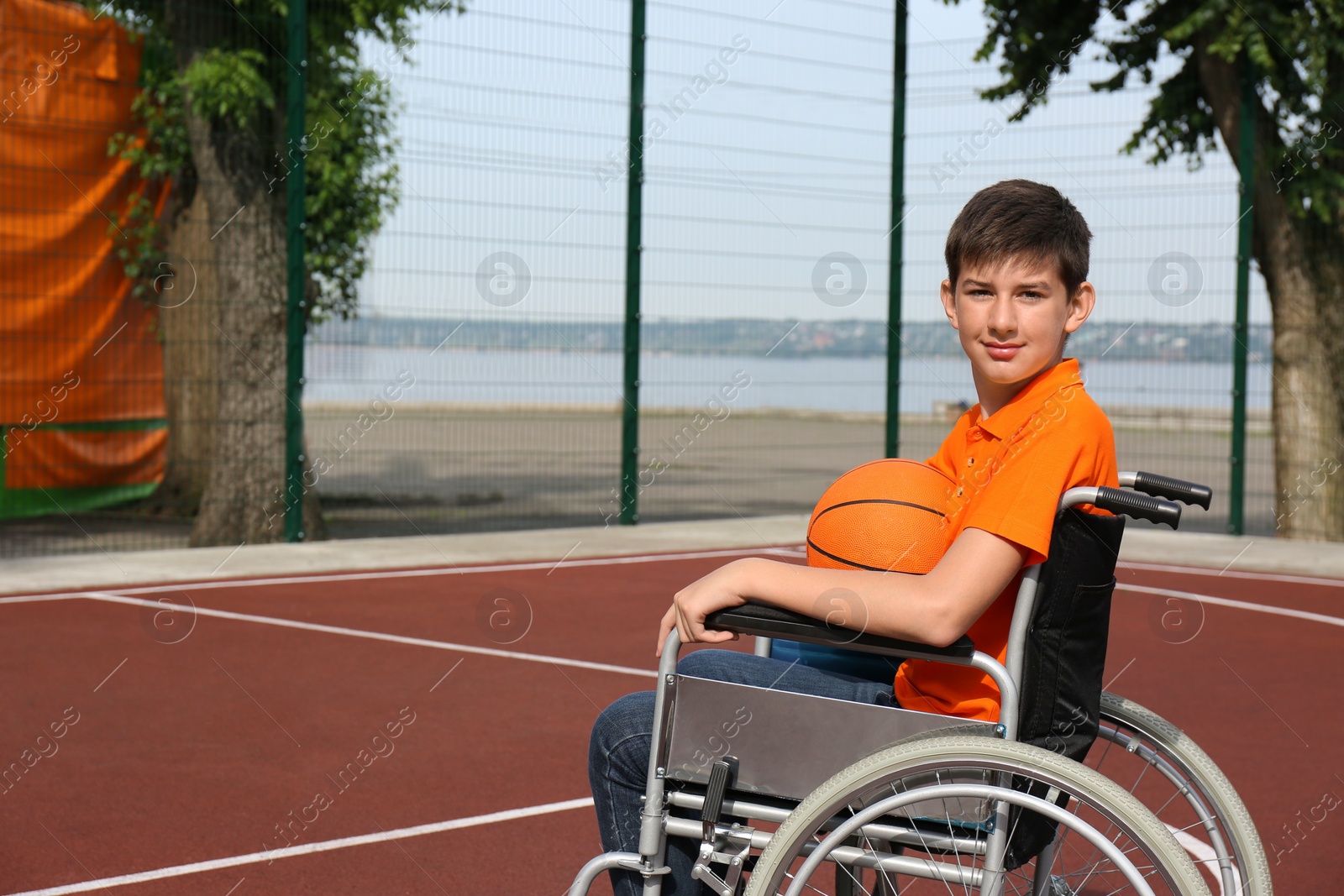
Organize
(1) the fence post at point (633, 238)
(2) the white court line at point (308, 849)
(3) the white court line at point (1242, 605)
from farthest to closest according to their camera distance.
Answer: (1) the fence post at point (633, 238), (3) the white court line at point (1242, 605), (2) the white court line at point (308, 849)

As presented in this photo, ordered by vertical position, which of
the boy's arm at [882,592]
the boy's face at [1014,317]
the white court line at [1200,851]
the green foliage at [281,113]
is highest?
the green foliage at [281,113]

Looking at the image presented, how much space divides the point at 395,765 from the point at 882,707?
116 inches

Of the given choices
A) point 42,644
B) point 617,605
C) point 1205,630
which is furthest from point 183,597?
point 1205,630

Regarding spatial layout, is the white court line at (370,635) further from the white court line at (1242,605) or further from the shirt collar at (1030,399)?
the shirt collar at (1030,399)

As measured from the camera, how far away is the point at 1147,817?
2111 mm

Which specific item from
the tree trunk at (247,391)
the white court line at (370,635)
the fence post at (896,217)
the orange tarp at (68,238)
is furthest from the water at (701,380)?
the white court line at (370,635)

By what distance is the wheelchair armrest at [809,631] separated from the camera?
7.52ft

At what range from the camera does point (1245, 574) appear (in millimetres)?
9984

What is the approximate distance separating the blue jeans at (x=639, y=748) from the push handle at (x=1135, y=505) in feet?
1.82

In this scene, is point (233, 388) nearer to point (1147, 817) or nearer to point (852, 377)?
point (852, 377)

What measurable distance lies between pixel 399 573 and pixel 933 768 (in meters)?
7.42

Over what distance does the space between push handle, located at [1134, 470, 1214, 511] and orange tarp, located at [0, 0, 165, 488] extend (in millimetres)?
9030

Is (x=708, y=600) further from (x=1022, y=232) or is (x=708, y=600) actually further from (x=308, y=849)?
(x=308, y=849)

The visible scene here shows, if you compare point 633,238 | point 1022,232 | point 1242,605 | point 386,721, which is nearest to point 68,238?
point 633,238
